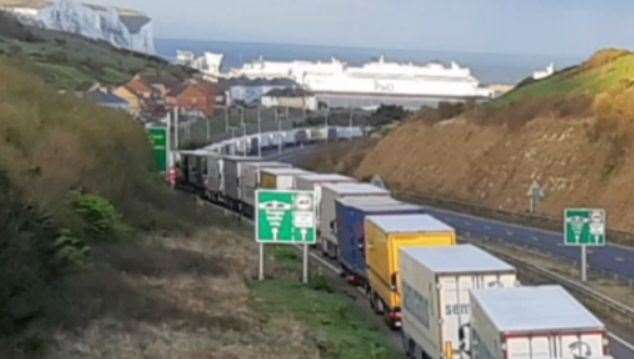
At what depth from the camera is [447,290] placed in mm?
22703

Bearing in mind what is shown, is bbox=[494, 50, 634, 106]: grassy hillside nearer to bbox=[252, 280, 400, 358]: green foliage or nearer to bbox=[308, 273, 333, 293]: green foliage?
bbox=[308, 273, 333, 293]: green foliage

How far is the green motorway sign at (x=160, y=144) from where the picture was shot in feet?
206

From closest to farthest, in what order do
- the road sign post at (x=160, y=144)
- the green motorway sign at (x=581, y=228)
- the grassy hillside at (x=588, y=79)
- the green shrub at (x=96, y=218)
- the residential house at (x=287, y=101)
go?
1. the green shrub at (x=96, y=218)
2. the green motorway sign at (x=581, y=228)
3. the road sign post at (x=160, y=144)
4. the grassy hillside at (x=588, y=79)
5. the residential house at (x=287, y=101)

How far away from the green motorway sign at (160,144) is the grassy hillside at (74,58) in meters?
59.5

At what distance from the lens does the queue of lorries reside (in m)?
17.8

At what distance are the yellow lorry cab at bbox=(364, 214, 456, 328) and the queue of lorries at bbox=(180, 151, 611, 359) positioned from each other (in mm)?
20

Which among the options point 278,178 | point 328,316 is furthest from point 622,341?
point 278,178

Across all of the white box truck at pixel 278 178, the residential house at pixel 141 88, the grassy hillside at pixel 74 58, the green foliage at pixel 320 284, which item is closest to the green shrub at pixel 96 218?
the green foliage at pixel 320 284

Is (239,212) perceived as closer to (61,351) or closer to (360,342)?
(360,342)

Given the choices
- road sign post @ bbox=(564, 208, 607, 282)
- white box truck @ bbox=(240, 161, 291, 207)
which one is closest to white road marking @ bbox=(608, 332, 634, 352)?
road sign post @ bbox=(564, 208, 607, 282)

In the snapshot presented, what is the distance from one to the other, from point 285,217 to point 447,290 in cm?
1504

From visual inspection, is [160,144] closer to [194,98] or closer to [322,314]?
[322,314]

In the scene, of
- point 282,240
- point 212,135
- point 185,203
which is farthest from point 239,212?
point 212,135

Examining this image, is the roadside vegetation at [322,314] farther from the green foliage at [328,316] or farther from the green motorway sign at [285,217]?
the green motorway sign at [285,217]
